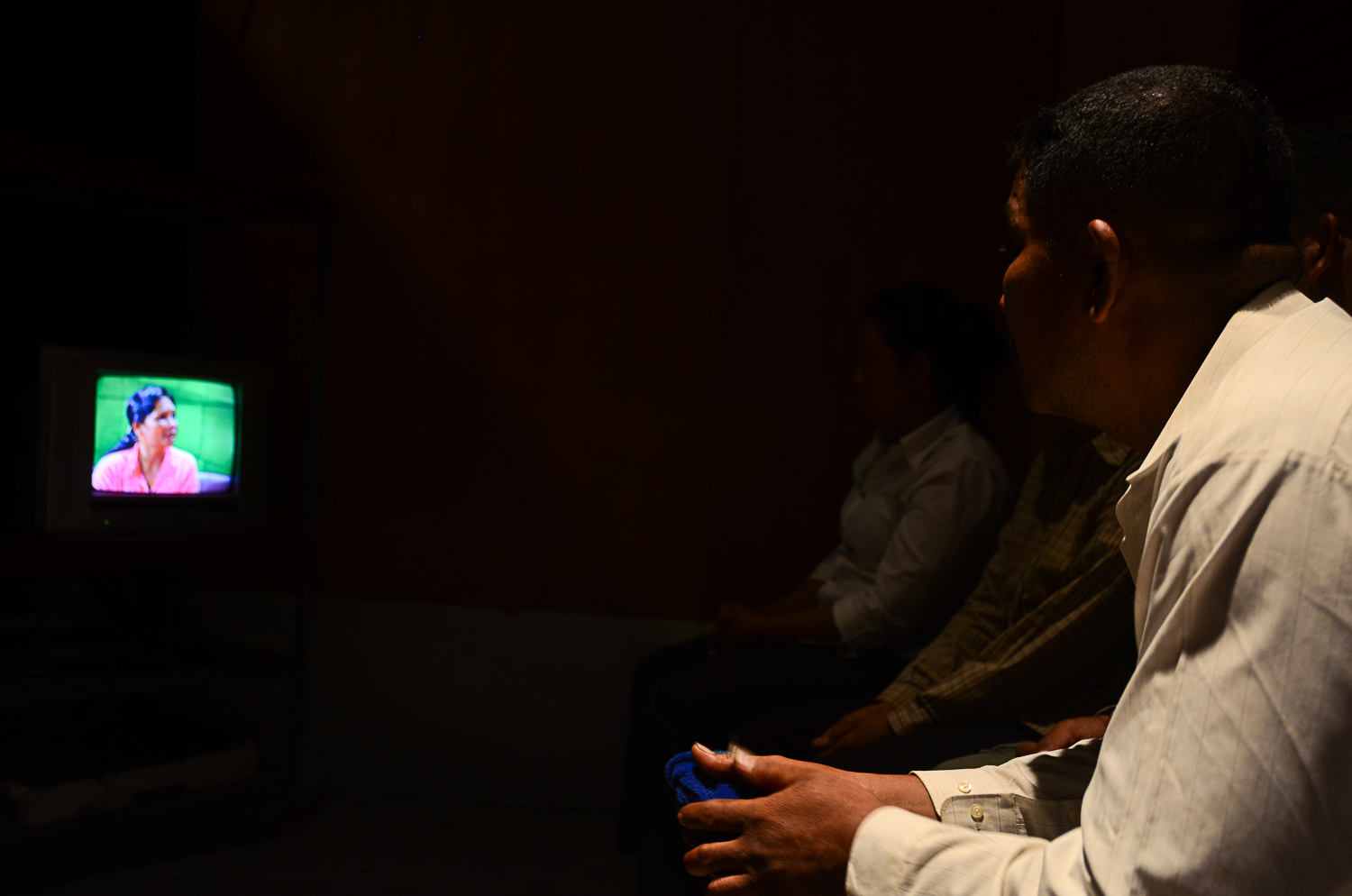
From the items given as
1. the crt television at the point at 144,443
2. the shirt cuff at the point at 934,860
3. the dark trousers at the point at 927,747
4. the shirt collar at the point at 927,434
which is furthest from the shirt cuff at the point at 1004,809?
the crt television at the point at 144,443

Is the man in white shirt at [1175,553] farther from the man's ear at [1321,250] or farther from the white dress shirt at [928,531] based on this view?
the white dress shirt at [928,531]

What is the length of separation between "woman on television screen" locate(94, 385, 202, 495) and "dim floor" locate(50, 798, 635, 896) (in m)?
0.86

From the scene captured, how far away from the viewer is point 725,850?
0.88m

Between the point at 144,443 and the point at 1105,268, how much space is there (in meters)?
2.16

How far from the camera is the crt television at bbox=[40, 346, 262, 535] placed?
215 centimetres

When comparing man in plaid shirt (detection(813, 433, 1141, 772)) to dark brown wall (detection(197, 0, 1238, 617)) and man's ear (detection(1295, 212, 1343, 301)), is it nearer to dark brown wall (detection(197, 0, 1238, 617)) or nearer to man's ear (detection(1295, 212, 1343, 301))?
man's ear (detection(1295, 212, 1343, 301))

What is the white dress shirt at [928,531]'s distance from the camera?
6.51ft

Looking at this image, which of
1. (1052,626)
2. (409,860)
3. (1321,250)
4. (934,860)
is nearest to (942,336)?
(1052,626)

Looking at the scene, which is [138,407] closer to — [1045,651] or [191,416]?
[191,416]

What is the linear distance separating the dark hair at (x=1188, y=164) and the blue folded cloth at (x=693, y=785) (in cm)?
61

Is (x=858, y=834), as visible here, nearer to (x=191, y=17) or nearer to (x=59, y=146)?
(x=59, y=146)

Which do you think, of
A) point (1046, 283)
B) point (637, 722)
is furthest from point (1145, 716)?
point (637, 722)

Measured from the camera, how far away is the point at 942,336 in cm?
219

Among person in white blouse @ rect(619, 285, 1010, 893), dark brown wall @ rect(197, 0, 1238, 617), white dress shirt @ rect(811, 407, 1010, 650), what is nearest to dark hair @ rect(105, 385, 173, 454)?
dark brown wall @ rect(197, 0, 1238, 617)
